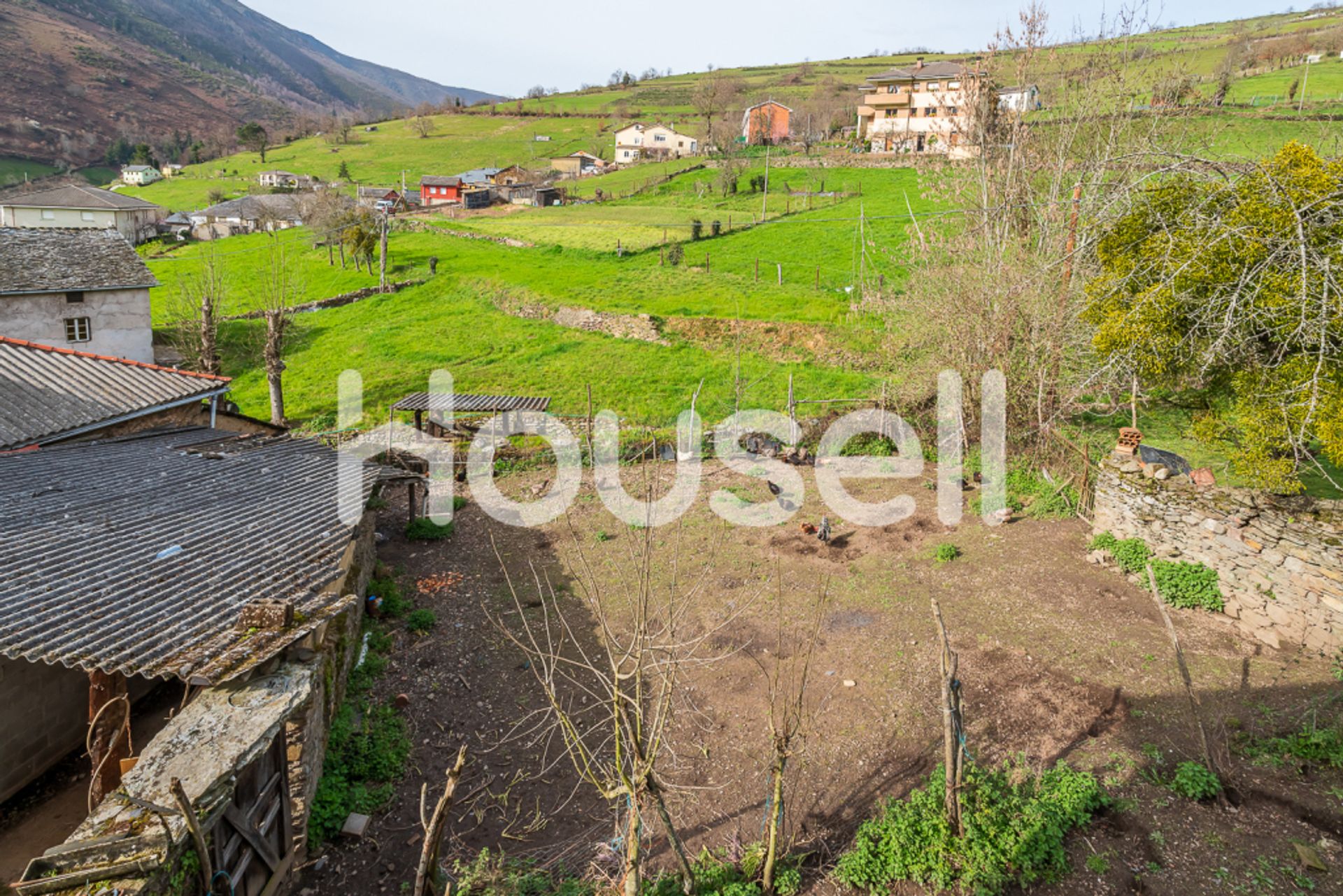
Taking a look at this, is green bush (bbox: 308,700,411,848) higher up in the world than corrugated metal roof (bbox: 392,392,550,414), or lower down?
lower down

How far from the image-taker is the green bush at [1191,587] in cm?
1015

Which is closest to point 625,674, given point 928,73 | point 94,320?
point 94,320

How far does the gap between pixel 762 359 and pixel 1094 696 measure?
49.8 feet

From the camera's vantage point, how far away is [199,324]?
970 inches

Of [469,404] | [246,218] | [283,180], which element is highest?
[283,180]

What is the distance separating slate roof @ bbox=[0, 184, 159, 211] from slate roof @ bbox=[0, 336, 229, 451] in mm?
42270

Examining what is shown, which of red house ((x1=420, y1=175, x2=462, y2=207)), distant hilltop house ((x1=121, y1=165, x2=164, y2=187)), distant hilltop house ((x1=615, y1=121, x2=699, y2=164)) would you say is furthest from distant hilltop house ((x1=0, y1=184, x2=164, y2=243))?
distant hilltop house ((x1=615, y1=121, x2=699, y2=164))

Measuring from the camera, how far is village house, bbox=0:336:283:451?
1268 cm

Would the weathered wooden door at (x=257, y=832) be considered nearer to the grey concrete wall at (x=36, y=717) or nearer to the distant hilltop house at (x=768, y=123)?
the grey concrete wall at (x=36, y=717)

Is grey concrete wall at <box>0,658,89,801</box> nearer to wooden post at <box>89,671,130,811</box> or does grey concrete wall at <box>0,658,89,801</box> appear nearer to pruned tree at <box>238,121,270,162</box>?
wooden post at <box>89,671,130,811</box>

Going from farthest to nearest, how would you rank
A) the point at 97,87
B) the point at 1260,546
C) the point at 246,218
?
the point at 97,87
the point at 246,218
the point at 1260,546

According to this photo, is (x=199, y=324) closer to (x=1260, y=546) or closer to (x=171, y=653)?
(x=171, y=653)

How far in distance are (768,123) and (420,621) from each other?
2744 inches

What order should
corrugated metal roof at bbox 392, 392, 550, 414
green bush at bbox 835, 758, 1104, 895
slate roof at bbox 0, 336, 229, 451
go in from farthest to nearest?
corrugated metal roof at bbox 392, 392, 550, 414 < slate roof at bbox 0, 336, 229, 451 < green bush at bbox 835, 758, 1104, 895
